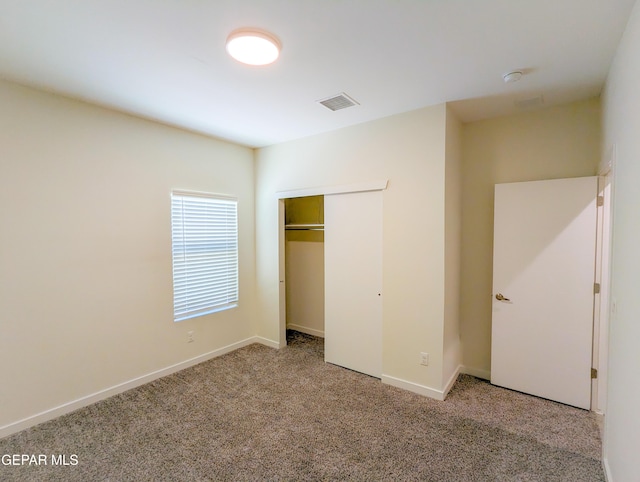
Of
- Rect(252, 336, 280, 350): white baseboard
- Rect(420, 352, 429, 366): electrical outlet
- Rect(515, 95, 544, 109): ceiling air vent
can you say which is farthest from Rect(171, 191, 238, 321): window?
Rect(515, 95, 544, 109): ceiling air vent

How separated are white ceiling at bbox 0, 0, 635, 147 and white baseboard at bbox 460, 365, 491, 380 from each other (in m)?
2.79

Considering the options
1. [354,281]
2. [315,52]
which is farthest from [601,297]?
[315,52]

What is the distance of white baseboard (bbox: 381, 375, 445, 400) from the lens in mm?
2926

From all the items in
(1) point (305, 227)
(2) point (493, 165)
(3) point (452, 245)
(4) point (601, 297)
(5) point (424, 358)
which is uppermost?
(2) point (493, 165)

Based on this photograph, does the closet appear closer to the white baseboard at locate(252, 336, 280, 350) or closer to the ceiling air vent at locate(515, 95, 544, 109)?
the white baseboard at locate(252, 336, 280, 350)

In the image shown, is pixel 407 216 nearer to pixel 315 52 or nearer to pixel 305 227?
pixel 315 52

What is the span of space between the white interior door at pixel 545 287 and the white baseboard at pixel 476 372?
15 centimetres

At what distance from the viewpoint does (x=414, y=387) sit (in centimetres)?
306

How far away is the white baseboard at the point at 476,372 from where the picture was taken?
10.9 ft

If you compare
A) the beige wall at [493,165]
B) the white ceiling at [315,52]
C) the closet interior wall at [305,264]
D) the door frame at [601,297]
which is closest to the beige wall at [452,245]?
the beige wall at [493,165]

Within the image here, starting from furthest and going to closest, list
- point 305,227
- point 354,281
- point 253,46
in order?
point 305,227 < point 354,281 < point 253,46

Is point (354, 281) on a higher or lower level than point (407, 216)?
lower

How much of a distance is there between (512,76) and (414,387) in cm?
289

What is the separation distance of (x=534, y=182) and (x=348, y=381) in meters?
2.79
